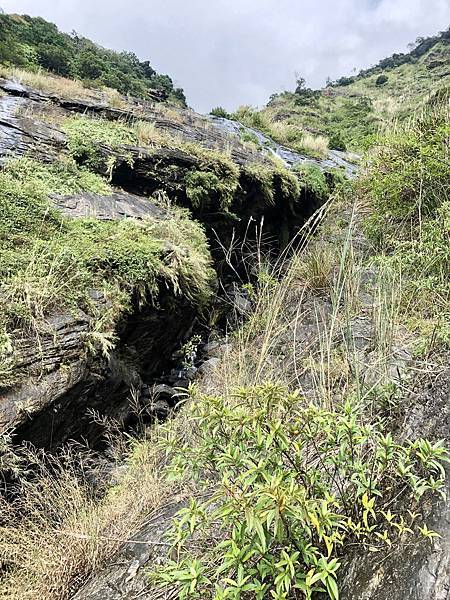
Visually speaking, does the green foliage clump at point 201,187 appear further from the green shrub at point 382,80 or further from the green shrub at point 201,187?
the green shrub at point 382,80

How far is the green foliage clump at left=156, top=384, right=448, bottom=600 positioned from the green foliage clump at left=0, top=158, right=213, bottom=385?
5.55ft

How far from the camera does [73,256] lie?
3.34 m

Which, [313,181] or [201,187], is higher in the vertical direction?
[313,181]

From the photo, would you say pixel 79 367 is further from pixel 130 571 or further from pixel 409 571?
pixel 409 571

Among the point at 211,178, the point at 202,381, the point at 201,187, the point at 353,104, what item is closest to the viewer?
the point at 202,381

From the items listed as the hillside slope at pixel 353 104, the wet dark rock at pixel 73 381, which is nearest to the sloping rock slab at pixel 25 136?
the wet dark rock at pixel 73 381

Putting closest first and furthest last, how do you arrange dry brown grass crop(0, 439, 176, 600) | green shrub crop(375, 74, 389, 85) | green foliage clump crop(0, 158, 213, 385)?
dry brown grass crop(0, 439, 176, 600) → green foliage clump crop(0, 158, 213, 385) → green shrub crop(375, 74, 389, 85)

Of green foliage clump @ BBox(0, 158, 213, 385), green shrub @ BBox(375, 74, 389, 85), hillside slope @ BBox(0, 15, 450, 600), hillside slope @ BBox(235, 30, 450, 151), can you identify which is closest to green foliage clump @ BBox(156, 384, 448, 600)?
hillside slope @ BBox(0, 15, 450, 600)

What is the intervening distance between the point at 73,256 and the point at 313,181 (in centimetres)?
596

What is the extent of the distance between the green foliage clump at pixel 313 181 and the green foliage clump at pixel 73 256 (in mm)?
4035

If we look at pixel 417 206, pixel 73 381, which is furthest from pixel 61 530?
pixel 417 206

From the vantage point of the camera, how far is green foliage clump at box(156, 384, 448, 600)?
3.77 feet

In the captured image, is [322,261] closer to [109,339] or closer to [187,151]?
[109,339]

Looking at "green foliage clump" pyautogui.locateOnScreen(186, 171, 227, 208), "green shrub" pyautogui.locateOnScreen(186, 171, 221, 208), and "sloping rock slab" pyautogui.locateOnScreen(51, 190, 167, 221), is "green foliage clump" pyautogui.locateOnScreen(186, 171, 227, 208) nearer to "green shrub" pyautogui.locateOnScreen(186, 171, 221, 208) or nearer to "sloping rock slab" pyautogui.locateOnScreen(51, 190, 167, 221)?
"green shrub" pyautogui.locateOnScreen(186, 171, 221, 208)
